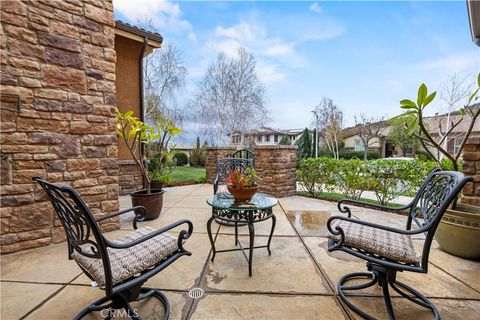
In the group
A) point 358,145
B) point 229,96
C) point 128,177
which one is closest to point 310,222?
point 128,177

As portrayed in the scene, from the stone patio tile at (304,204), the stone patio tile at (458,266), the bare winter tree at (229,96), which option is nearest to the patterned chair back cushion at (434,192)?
the stone patio tile at (458,266)

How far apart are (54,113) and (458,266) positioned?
14.9ft

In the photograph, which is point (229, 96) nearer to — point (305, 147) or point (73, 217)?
point (305, 147)

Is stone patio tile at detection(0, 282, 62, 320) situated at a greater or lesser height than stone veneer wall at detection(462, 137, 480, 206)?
lesser

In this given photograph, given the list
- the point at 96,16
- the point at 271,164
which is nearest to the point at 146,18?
the point at 96,16

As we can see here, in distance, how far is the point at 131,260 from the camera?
4.04ft

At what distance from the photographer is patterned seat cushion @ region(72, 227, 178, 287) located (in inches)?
44.7

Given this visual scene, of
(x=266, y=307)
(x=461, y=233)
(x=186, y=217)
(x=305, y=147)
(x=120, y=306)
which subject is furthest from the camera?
(x=305, y=147)

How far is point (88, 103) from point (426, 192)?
366 centimetres

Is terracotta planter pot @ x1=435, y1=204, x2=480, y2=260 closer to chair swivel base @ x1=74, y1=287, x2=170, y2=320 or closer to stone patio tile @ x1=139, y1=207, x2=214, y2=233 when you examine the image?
stone patio tile @ x1=139, y1=207, x2=214, y2=233

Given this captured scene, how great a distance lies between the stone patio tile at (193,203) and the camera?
4.11 metres

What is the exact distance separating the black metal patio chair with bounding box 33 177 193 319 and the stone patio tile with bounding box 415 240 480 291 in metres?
Result: 2.41

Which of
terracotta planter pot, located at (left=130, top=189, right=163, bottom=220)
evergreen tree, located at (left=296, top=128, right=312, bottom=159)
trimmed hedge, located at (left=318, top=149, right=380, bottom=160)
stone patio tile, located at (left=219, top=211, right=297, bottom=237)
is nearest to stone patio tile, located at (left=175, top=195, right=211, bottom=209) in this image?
terracotta planter pot, located at (left=130, top=189, right=163, bottom=220)

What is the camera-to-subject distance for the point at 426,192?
1667 mm
